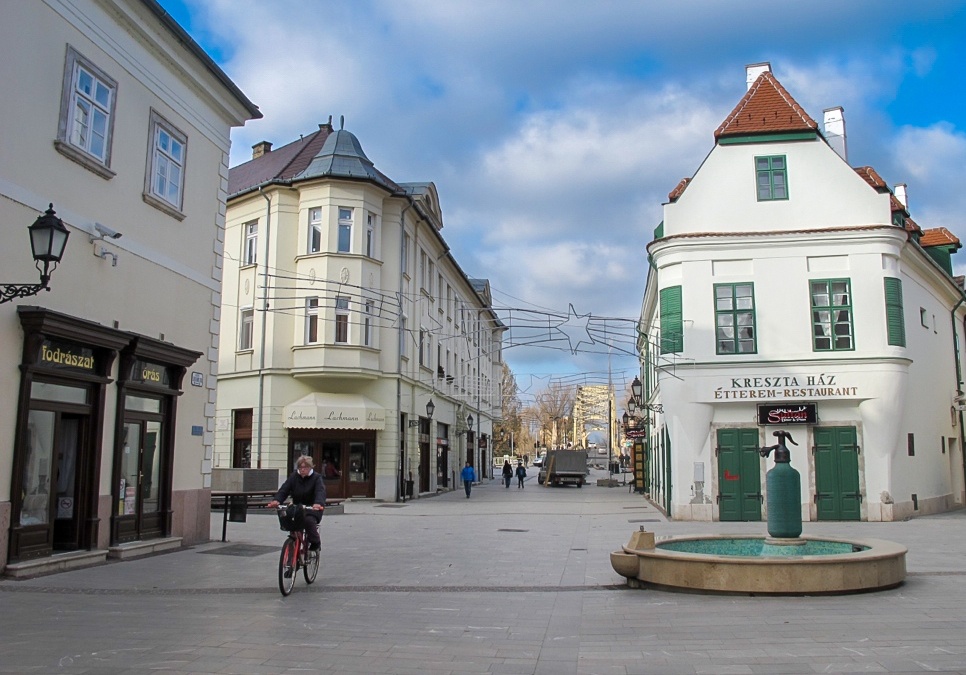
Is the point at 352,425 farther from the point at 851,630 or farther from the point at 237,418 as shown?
the point at 851,630

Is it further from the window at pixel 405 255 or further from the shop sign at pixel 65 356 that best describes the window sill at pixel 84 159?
the window at pixel 405 255

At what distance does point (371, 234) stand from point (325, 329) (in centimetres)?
407

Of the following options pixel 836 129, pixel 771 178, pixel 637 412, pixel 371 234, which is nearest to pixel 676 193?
pixel 771 178

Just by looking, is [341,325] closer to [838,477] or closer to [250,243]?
[250,243]

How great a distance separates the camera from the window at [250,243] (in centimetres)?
3195

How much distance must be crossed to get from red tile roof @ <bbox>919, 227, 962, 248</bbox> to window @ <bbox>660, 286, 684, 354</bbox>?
13.1 meters

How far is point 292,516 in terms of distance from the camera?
34.1ft

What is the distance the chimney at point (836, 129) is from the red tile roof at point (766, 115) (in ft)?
13.3

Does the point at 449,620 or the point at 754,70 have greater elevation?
the point at 754,70

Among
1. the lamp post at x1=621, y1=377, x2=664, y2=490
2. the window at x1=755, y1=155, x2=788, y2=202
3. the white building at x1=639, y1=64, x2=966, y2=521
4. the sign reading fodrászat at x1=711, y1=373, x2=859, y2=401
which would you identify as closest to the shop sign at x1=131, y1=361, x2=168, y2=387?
the white building at x1=639, y1=64, x2=966, y2=521

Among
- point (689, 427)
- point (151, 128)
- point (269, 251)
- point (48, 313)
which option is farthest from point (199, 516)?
point (269, 251)

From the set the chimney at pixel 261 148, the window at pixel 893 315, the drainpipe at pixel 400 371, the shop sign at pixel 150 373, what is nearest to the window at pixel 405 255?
the drainpipe at pixel 400 371

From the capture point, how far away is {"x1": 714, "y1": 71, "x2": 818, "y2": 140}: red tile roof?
22.1 meters

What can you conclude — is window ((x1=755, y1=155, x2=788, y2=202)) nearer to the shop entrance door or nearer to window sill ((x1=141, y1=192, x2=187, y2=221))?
window sill ((x1=141, y1=192, x2=187, y2=221))
